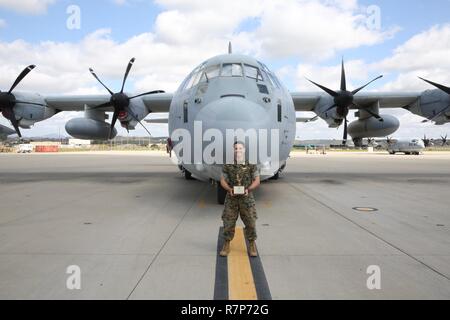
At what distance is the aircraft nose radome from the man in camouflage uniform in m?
1.41

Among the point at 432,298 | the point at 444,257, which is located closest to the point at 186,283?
the point at 432,298

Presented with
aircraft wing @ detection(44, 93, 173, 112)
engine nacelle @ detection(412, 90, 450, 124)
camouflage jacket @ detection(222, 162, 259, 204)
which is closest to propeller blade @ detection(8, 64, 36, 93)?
aircraft wing @ detection(44, 93, 173, 112)

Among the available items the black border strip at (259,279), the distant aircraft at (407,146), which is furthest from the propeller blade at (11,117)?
the distant aircraft at (407,146)

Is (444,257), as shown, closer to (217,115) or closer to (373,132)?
(217,115)

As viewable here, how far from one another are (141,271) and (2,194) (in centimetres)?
906

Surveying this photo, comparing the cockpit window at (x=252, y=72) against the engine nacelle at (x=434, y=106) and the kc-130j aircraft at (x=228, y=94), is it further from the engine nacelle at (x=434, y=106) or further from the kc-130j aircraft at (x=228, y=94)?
the engine nacelle at (x=434, y=106)

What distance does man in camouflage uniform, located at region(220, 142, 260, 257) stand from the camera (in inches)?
194

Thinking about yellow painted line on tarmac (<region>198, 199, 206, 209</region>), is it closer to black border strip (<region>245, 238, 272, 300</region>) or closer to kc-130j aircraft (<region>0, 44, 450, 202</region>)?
kc-130j aircraft (<region>0, 44, 450, 202</region>)

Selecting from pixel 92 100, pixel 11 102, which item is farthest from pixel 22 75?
pixel 92 100

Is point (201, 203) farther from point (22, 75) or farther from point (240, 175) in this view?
point (22, 75)

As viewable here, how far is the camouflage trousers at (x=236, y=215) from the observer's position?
4926 mm

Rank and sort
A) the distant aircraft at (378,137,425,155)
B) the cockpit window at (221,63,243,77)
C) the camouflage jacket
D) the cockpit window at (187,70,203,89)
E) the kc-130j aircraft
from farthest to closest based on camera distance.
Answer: the distant aircraft at (378,137,425,155) < the cockpit window at (187,70,203,89) < the cockpit window at (221,63,243,77) < the kc-130j aircraft < the camouflage jacket

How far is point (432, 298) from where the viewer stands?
11.4 ft

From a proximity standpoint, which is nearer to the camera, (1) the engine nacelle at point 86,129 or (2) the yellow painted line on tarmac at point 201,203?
(2) the yellow painted line on tarmac at point 201,203
